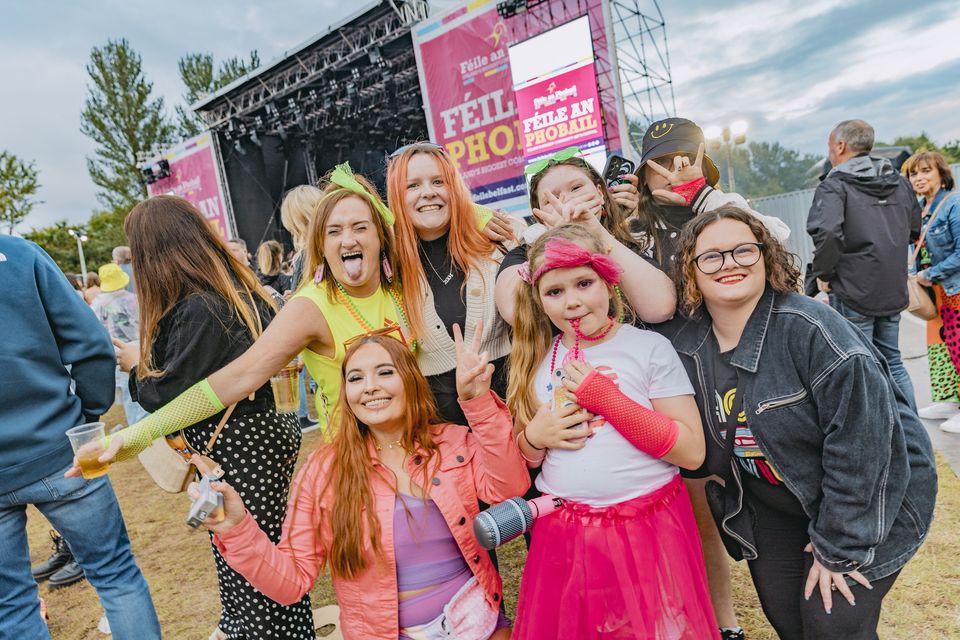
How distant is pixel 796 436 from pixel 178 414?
1.94 metres

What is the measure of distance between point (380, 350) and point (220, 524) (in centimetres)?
69

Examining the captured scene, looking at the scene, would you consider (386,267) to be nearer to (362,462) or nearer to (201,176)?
(362,462)

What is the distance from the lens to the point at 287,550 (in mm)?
1692

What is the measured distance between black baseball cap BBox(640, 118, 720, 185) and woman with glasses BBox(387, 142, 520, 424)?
27.2 inches

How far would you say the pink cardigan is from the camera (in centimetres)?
165

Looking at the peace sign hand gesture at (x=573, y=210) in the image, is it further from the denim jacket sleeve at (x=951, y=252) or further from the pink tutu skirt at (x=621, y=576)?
the denim jacket sleeve at (x=951, y=252)

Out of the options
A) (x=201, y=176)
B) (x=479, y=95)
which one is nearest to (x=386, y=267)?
(x=479, y=95)

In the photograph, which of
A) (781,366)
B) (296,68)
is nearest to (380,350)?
(781,366)

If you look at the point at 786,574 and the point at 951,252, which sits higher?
the point at 951,252

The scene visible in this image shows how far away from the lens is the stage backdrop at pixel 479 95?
A: 9.53 meters

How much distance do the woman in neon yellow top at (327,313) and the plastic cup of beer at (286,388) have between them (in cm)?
19

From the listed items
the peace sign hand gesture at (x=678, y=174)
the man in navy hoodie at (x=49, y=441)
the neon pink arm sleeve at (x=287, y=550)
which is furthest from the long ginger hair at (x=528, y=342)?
the man in navy hoodie at (x=49, y=441)

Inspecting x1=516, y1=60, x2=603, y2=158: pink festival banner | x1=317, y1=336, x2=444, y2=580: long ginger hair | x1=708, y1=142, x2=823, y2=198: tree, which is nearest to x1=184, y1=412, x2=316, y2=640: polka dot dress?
x1=317, y1=336, x2=444, y2=580: long ginger hair

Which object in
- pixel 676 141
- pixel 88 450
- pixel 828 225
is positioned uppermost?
pixel 676 141
